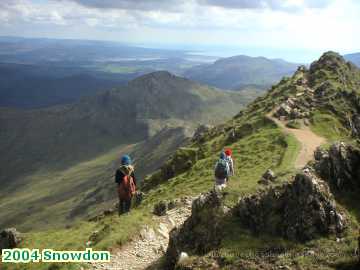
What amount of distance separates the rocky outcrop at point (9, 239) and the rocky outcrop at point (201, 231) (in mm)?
24307

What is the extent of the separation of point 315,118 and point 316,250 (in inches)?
2014

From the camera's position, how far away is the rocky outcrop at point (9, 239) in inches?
1672

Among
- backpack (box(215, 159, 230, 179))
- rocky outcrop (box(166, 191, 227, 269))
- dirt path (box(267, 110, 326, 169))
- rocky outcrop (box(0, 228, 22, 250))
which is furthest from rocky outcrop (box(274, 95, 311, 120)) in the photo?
rocky outcrop (box(166, 191, 227, 269))

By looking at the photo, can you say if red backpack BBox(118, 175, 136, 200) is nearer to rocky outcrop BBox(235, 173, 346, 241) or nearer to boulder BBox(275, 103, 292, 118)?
rocky outcrop BBox(235, 173, 346, 241)

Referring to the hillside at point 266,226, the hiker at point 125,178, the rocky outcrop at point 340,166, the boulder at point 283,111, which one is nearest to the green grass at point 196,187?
the hillside at point 266,226

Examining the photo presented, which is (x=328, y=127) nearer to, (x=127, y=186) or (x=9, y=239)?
(x=127, y=186)

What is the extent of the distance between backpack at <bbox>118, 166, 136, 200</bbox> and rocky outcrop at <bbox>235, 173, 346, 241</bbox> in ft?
43.8

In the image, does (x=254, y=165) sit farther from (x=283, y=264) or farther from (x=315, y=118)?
(x=283, y=264)

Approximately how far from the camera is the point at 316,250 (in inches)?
790

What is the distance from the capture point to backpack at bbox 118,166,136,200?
34219 mm

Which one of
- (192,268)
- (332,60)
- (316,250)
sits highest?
(332,60)

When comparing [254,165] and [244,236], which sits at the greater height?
[244,236]

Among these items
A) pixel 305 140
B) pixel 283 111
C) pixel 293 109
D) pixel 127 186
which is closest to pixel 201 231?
pixel 127 186

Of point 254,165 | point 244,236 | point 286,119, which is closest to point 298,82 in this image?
point 286,119
